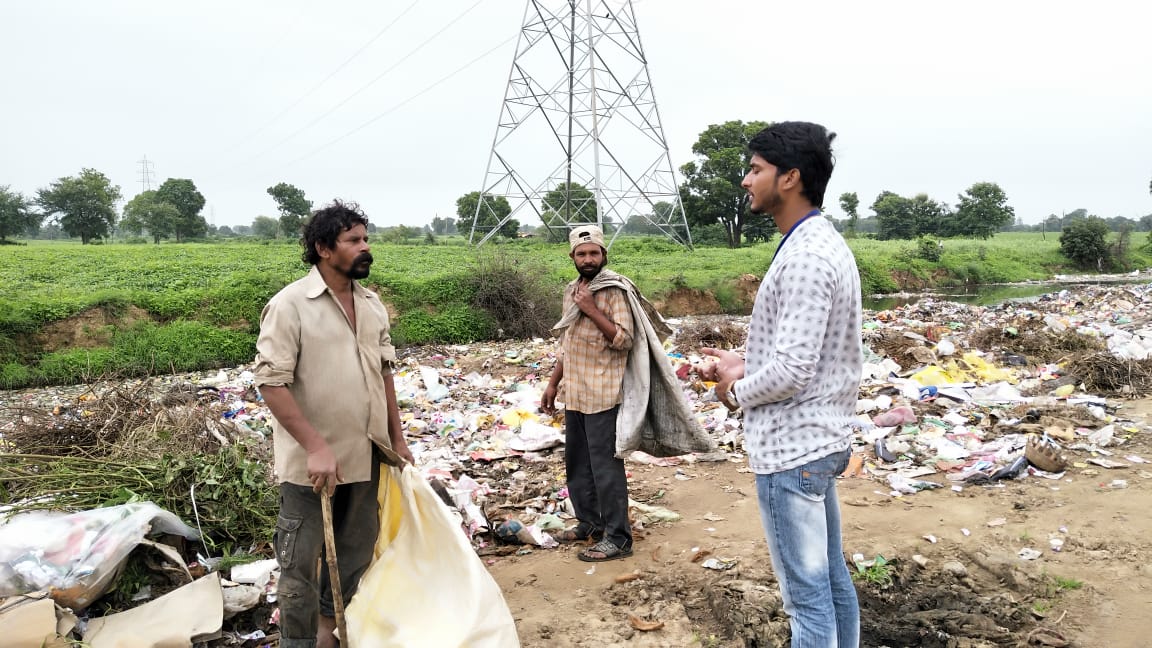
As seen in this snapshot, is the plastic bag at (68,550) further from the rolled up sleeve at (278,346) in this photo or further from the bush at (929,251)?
the bush at (929,251)

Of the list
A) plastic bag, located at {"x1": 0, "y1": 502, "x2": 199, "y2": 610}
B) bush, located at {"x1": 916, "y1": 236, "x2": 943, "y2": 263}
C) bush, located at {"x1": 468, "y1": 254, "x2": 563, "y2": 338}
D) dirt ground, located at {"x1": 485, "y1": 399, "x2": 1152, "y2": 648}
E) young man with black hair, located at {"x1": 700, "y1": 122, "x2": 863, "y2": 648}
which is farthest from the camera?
bush, located at {"x1": 916, "y1": 236, "x2": 943, "y2": 263}

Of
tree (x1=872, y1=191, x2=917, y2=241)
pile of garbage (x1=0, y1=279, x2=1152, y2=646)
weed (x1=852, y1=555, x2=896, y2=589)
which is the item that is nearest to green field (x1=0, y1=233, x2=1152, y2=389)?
pile of garbage (x1=0, y1=279, x2=1152, y2=646)

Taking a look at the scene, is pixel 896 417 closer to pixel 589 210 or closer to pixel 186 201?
pixel 589 210

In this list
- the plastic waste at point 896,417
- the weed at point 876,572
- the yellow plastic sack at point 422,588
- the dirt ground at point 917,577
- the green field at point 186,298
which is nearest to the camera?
the yellow plastic sack at point 422,588

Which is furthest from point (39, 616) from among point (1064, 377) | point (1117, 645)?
point (1064, 377)

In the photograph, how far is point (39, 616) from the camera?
242 centimetres

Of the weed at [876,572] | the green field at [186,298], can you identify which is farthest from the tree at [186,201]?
the weed at [876,572]

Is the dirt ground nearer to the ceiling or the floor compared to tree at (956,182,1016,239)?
nearer to the floor

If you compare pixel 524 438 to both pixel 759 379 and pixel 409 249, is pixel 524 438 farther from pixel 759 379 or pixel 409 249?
pixel 409 249

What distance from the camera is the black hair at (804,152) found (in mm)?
1754

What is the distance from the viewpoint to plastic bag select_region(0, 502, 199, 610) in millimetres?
2594

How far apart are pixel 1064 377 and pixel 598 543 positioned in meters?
5.53

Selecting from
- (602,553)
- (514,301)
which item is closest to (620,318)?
(602,553)

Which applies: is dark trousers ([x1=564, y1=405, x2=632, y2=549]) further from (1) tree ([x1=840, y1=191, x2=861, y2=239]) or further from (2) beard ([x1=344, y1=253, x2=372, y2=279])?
(1) tree ([x1=840, y1=191, x2=861, y2=239])
